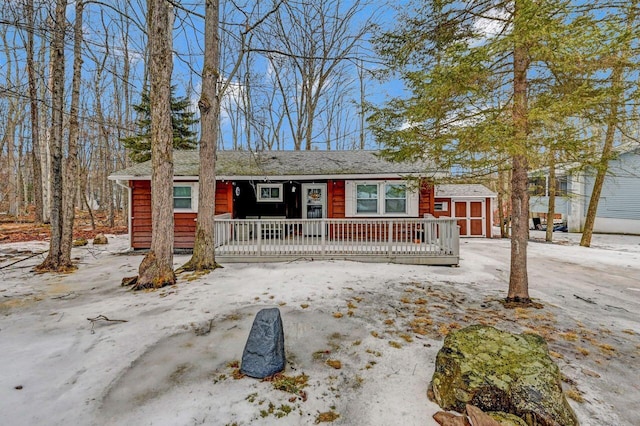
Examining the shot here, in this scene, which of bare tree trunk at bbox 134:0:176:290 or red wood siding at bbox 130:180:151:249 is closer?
bare tree trunk at bbox 134:0:176:290

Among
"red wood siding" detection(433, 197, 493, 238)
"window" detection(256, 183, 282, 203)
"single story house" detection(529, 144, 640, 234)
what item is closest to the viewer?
"window" detection(256, 183, 282, 203)

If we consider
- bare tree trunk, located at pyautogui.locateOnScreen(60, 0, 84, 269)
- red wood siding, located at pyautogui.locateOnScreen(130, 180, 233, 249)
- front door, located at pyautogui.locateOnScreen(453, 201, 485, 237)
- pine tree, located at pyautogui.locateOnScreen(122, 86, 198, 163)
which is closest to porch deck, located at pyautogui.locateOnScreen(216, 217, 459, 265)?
red wood siding, located at pyautogui.locateOnScreen(130, 180, 233, 249)

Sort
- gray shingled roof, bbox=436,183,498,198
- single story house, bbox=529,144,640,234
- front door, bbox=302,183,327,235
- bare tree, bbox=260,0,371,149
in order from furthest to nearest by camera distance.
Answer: single story house, bbox=529,144,640,234 → gray shingled roof, bbox=436,183,498,198 → bare tree, bbox=260,0,371,149 → front door, bbox=302,183,327,235

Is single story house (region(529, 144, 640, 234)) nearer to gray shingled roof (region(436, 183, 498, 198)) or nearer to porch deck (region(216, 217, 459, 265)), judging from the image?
gray shingled roof (region(436, 183, 498, 198))

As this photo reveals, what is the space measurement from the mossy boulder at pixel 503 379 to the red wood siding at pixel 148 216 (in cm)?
845

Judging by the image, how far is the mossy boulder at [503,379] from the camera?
206 centimetres

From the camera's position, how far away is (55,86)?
6.68 metres

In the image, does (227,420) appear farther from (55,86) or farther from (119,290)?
(55,86)

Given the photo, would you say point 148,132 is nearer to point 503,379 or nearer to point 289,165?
point 289,165

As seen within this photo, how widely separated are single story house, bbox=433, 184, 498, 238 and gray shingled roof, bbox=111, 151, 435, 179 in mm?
6203

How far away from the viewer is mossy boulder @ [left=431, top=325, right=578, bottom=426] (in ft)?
6.76

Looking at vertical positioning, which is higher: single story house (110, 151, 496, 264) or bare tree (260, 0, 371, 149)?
bare tree (260, 0, 371, 149)

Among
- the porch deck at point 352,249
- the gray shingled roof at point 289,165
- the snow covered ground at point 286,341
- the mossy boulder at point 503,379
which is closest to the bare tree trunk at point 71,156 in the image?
the snow covered ground at point 286,341

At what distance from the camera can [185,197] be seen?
9688 mm
